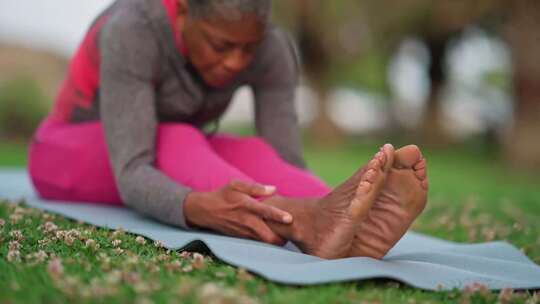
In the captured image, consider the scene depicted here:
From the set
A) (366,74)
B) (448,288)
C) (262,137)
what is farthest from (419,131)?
(448,288)

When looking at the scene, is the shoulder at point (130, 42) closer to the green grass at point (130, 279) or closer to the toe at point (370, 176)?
the green grass at point (130, 279)

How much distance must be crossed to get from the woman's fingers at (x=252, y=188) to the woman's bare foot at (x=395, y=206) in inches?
14.6

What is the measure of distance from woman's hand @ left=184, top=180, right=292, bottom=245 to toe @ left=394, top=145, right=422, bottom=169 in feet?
1.46

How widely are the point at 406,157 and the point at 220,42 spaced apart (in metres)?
1.07

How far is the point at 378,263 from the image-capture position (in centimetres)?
233

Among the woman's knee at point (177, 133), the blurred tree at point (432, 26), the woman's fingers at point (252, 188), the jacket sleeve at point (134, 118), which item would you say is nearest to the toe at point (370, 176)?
the woman's fingers at point (252, 188)

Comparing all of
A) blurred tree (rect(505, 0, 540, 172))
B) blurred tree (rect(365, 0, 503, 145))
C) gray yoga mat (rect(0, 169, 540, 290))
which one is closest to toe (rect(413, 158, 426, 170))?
gray yoga mat (rect(0, 169, 540, 290))

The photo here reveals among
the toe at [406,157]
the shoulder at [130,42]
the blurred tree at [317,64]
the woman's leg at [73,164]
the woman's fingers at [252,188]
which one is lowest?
the blurred tree at [317,64]

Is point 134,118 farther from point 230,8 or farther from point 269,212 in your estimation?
point 269,212

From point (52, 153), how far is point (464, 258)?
2276 millimetres

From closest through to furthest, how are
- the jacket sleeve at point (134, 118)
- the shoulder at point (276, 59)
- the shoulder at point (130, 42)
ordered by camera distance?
the jacket sleeve at point (134, 118), the shoulder at point (130, 42), the shoulder at point (276, 59)

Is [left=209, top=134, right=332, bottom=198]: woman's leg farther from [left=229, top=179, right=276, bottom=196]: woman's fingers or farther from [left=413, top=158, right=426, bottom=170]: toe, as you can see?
[left=413, top=158, right=426, bottom=170]: toe

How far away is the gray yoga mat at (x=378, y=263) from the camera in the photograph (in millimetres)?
2145

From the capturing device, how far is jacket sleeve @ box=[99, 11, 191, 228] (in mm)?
2898
